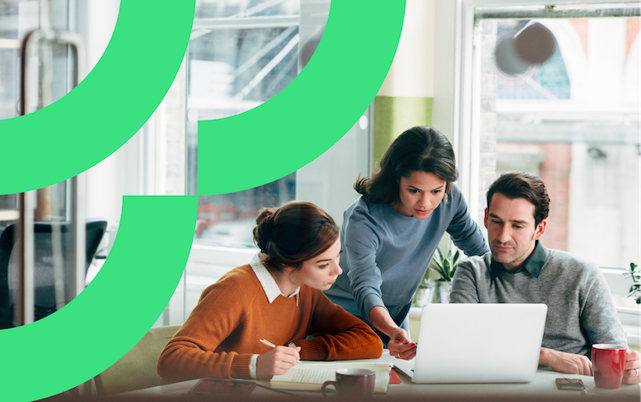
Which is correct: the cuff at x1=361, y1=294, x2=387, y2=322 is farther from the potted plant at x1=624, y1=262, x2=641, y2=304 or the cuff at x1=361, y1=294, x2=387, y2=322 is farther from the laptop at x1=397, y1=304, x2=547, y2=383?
the potted plant at x1=624, y1=262, x2=641, y2=304

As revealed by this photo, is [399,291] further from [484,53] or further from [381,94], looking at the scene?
[484,53]

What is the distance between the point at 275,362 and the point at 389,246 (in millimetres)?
588

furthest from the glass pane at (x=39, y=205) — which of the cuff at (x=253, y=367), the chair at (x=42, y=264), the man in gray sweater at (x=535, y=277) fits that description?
the man in gray sweater at (x=535, y=277)

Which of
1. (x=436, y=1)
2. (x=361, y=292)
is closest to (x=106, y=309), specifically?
(x=361, y=292)

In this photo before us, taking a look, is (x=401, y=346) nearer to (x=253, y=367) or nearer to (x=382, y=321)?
(x=382, y=321)

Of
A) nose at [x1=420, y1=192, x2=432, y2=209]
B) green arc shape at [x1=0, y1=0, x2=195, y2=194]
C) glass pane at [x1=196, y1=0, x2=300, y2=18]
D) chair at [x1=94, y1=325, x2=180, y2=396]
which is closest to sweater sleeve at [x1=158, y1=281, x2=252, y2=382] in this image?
chair at [x1=94, y1=325, x2=180, y2=396]

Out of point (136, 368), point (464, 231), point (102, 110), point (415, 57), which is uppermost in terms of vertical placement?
point (415, 57)

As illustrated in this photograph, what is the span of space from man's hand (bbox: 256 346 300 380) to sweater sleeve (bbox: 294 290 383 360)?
20 centimetres

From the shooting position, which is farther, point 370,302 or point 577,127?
point 577,127

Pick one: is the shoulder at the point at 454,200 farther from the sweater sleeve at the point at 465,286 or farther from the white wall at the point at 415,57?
the white wall at the point at 415,57

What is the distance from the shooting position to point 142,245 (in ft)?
5.17

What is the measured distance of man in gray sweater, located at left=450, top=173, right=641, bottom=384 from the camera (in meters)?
1.61

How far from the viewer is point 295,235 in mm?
1580

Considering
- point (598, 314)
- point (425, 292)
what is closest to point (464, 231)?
point (598, 314)
